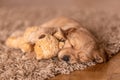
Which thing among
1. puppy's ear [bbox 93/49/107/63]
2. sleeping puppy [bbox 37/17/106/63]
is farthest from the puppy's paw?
puppy's ear [bbox 93/49/107/63]

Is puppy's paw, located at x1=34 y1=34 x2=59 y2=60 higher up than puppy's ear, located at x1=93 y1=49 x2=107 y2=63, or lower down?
higher up

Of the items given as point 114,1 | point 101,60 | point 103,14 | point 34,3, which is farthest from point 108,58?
point 34,3

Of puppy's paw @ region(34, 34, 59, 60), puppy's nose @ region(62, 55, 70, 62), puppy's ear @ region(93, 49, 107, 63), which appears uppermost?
puppy's paw @ region(34, 34, 59, 60)

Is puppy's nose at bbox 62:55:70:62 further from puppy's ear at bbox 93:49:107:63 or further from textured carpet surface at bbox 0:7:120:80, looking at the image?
puppy's ear at bbox 93:49:107:63

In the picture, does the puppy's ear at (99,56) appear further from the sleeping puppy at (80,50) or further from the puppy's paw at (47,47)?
the puppy's paw at (47,47)

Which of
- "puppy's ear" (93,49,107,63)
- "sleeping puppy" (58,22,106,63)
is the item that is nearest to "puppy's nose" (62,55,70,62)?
"sleeping puppy" (58,22,106,63)

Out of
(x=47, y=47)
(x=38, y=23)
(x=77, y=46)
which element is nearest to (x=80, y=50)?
(x=77, y=46)

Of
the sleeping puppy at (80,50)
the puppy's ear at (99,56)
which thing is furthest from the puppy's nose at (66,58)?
the puppy's ear at (99,56)

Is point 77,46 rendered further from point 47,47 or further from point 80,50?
point 47,47

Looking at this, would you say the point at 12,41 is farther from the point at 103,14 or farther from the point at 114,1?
the point at 114,1
